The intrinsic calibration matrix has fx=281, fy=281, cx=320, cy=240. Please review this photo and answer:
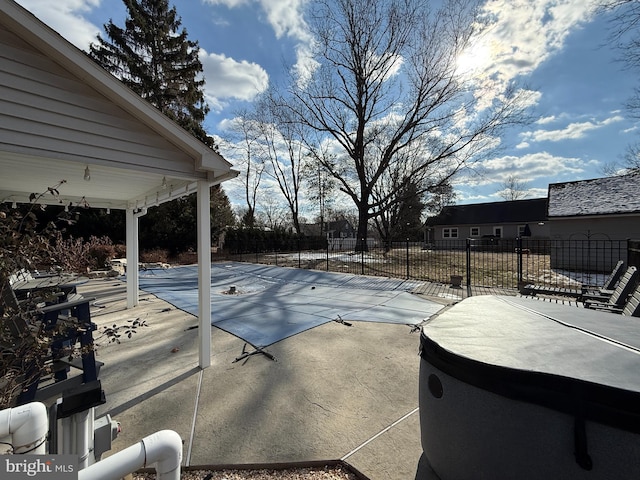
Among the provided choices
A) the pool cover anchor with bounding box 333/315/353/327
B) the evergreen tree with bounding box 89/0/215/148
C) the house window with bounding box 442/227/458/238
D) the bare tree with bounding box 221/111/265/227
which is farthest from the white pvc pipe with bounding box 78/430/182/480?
the house window with bounding box 442/227/458/238

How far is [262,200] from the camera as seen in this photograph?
103 feet

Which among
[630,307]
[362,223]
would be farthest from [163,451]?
[362,223]

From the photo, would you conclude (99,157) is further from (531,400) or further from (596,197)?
(596,197)

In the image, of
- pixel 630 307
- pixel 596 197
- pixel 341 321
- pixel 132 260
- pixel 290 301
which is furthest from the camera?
pixel 596 197

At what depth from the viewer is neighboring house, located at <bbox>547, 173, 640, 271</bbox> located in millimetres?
11734

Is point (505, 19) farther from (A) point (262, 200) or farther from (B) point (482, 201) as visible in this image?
(B) point (482, 201)

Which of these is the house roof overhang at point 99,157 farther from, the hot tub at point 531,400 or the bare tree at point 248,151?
the bare tree at point 248,151

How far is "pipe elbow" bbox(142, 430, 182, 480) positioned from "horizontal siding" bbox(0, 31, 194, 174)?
270cm

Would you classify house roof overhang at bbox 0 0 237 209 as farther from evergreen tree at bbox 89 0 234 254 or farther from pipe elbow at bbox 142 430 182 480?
evergreen tree at bbox 89 0 234 254

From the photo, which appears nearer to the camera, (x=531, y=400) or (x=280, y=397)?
(x=531, y=400)

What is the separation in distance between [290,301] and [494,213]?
31867 mm

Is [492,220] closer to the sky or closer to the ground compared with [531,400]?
closer to the sky

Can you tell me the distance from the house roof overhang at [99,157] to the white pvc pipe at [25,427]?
60.7 inches

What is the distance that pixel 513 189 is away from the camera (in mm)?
39875
